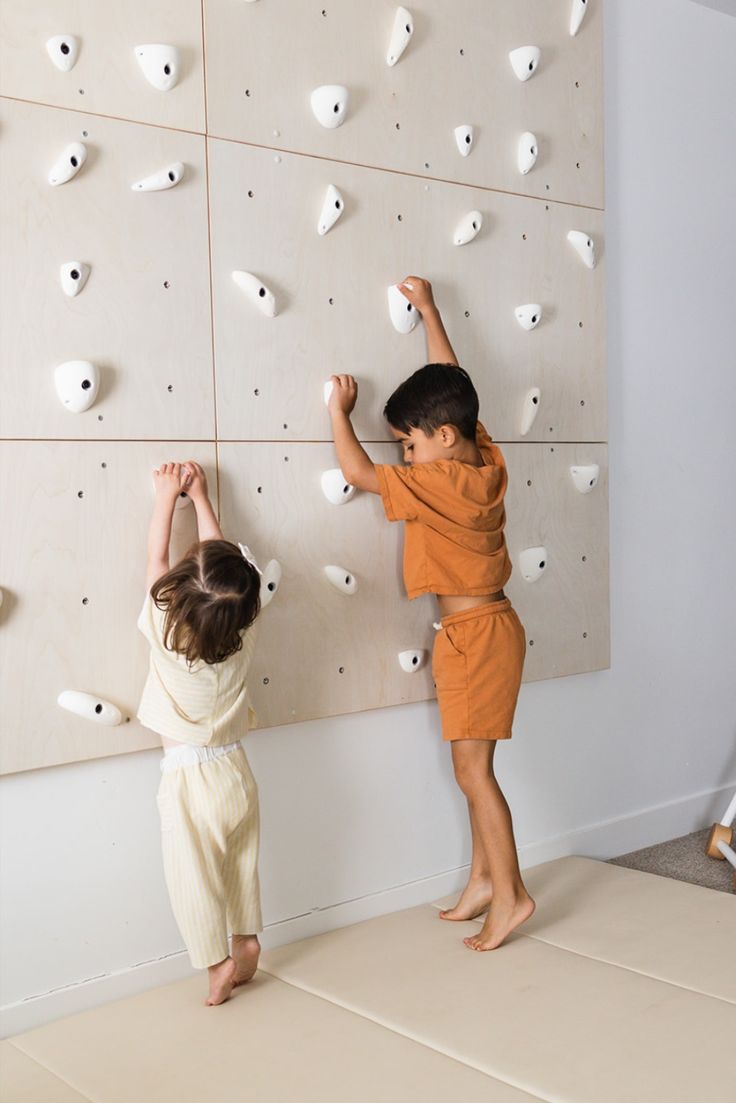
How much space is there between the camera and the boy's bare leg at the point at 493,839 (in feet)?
7.97

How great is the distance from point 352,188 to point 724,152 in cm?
Result: 145

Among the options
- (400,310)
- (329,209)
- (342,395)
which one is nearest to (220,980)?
(342,395)

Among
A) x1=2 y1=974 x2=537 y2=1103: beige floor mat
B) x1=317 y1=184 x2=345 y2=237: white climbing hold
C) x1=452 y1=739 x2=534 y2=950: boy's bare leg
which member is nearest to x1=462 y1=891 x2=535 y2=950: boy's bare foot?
x1=452 y1=739 x2=534 y2=950: boy's bare leg

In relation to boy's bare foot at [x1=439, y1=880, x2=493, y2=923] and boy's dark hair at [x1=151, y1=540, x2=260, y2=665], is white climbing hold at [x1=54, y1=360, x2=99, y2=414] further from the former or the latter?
boy's bare foot at [x1=439, y1=880, x2=493, y2=923]

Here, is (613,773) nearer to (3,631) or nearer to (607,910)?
(607,910)

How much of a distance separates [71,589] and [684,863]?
186cm

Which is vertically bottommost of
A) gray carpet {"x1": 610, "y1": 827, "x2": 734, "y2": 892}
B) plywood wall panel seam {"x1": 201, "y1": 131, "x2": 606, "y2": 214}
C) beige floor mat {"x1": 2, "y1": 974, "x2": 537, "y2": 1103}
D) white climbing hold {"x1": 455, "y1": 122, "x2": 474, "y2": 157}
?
gray carpet {"x1": 610, "y1": 827, "x2": 734, "y2": 892}

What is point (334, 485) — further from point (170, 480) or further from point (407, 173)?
point (407, 173)

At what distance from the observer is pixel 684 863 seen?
3094mm

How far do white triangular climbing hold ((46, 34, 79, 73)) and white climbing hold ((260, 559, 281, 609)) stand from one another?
1.02 metres

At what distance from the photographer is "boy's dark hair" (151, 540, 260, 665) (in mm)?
2062

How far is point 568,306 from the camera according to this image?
298 centimetres

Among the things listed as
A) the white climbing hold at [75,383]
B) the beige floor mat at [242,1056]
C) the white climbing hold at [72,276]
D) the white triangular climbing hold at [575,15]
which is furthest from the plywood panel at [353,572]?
the white triangular climbing hold at [575,15]

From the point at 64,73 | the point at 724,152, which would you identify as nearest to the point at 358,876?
the point at 64,73
